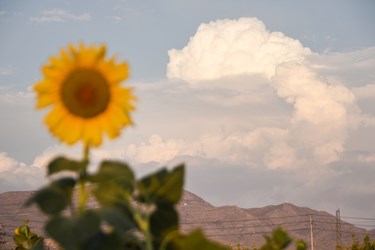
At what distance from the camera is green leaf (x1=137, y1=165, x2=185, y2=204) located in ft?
7.01

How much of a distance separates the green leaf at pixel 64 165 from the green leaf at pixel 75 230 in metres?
0.18

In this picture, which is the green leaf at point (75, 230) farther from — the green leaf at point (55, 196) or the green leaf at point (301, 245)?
the green leaf at point (301, 245)

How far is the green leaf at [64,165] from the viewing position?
212 centimetres

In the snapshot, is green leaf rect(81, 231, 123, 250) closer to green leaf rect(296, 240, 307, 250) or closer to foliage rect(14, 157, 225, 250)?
foliage rect(14, 157, 225, 250)

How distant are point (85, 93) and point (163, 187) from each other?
0.49 meters

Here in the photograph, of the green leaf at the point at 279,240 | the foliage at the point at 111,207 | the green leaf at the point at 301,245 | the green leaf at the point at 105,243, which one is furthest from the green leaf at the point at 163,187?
the green leaf at the point at 301,245

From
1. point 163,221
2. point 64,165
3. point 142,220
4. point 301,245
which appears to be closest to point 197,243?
point 142,220

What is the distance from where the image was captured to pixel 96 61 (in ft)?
8.21

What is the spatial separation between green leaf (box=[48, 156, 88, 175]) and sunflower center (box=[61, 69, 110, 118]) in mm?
340

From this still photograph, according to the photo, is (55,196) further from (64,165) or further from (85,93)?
(85,93)

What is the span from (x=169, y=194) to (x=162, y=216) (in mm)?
93

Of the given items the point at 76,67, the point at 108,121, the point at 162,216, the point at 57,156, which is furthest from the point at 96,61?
the point at 162,216

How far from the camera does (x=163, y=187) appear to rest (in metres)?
2.15

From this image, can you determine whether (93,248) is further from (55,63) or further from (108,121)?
(55,63)
